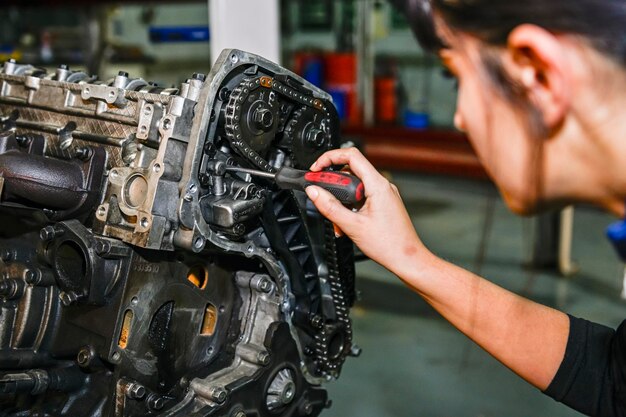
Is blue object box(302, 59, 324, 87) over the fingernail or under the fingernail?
under

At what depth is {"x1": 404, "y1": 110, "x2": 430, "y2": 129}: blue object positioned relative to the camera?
8.13m

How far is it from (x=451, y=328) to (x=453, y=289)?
103 inches

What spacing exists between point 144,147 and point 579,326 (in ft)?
4.20

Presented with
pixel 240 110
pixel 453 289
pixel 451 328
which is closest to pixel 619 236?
pixel 453 289

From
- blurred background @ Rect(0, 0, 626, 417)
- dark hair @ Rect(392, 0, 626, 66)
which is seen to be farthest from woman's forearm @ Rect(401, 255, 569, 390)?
dark hair @ Rect(392, 0, 626, 66)

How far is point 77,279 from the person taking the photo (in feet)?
6.98

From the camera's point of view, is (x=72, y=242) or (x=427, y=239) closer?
(x=72, y=242)

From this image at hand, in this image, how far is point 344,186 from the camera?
1.79m

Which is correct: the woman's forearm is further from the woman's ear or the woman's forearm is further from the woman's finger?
the woman's ear

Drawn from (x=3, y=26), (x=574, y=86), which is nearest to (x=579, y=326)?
(x=574, y=86)

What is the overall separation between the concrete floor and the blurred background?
1 centimetres

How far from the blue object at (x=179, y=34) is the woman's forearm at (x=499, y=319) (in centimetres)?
498

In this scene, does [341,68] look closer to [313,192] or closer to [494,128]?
[313,192]

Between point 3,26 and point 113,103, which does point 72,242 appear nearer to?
point 113,103
